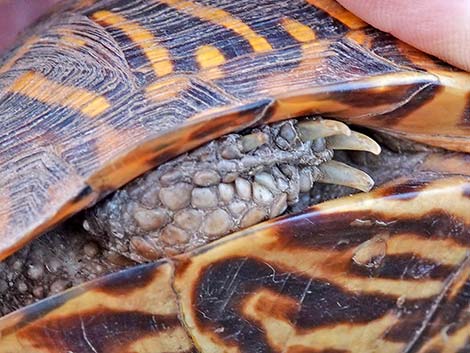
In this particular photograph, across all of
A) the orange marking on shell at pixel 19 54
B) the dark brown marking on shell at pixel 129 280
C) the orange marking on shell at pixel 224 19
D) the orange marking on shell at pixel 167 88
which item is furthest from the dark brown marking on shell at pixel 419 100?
the orange marking on shell at pixel 19 54

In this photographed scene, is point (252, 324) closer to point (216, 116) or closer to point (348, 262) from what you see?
point (348, 262)

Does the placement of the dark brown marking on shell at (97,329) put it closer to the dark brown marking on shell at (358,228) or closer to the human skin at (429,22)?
the dark brown marking on shell at (358,228)

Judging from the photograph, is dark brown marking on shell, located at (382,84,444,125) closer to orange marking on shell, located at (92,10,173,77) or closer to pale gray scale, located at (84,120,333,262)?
pale gray scale, located at (84,120,333,262)

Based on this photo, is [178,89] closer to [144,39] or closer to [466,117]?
[144,39]

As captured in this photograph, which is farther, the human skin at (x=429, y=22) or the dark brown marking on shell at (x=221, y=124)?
the human skin at (x=429, y=22)

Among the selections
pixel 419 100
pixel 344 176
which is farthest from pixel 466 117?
pixel 344 176

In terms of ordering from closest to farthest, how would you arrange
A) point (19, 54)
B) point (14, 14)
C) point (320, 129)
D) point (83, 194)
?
point (83, 194) < point (320, 129) < point (19, 54) < point (14, 14)

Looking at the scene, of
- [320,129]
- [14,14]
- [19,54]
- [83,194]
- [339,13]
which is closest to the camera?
[83,194]
